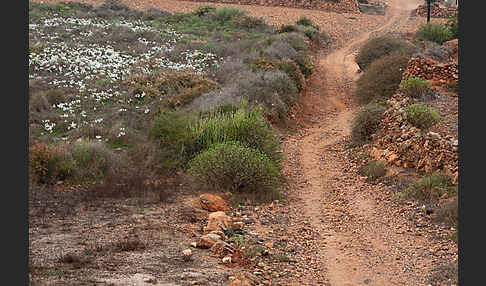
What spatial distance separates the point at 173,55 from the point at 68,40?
4920 millimetres

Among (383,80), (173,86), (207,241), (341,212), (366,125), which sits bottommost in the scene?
(341,212)

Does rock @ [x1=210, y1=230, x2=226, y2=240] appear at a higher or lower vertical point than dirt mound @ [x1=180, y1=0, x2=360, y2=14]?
lower

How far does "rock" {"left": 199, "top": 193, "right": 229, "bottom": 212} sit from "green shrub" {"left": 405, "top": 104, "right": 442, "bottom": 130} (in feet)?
17.2

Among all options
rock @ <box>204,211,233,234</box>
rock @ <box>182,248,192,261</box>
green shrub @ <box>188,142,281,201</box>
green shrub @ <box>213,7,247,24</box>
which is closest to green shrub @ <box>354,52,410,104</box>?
green shrub @ <box>188,142,281,201</box>

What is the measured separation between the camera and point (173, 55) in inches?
838

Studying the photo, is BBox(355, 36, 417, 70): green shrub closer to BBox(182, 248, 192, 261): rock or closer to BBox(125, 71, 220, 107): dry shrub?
BBox(125, 71, 220, 107): dry shrub

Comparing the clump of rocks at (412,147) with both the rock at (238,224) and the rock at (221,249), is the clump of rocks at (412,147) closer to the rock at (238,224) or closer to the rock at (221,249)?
the rock at (238,224)

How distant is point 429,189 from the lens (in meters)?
9.91

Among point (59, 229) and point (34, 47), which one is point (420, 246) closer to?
point (59, 229)

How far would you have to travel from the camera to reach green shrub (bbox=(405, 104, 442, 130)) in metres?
12.3

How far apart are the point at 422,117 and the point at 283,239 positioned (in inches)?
219

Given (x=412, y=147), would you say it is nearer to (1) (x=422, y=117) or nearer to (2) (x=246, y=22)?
(1) (x=422, y=117)

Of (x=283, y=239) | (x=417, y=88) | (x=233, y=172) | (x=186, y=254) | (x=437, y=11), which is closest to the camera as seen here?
(x=186, y=254)

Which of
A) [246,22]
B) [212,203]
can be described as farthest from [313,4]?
A: [212,203]
